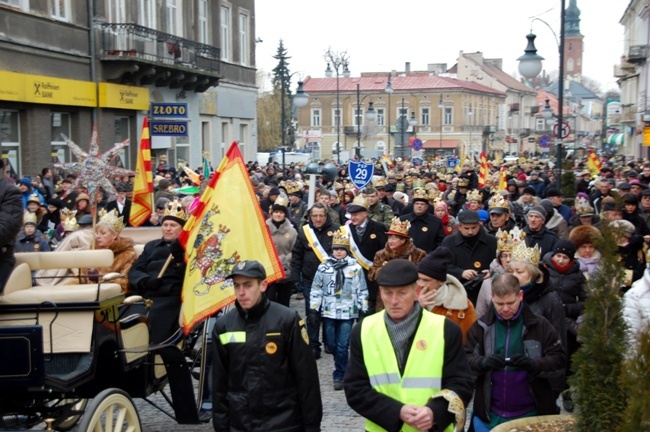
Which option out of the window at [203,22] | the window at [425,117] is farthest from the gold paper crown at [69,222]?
the window at [425,117]

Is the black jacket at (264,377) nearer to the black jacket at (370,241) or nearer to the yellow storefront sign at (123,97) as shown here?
the black jacket at (370,241)

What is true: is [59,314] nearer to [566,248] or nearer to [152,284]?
[152,284]

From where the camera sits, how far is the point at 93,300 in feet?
20.1

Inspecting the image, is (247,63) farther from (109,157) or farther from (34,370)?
(34,370)

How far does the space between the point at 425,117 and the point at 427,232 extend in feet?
314

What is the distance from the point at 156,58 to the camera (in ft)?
96.2

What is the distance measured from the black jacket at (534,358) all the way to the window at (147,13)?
25.2 meters

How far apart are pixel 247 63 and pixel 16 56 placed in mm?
18918

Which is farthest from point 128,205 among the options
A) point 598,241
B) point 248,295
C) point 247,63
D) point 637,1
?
point 637,1

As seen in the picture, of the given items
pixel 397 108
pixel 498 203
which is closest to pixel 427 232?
pixel 498 203

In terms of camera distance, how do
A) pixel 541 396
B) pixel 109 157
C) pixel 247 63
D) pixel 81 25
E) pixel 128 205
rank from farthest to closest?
1. pixel 247 63
2. pixel 81 25
3. pixel 128 205
4. pixel 109 157
5. pixel 541 396

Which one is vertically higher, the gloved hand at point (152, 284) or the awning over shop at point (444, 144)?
the awning over shop at point (444, 144)

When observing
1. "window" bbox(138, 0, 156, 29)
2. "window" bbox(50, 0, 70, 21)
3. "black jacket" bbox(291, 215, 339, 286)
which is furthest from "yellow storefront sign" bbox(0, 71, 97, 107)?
"black jacket" bbox(291, 215, 339, 286)

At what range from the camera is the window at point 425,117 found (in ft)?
347
